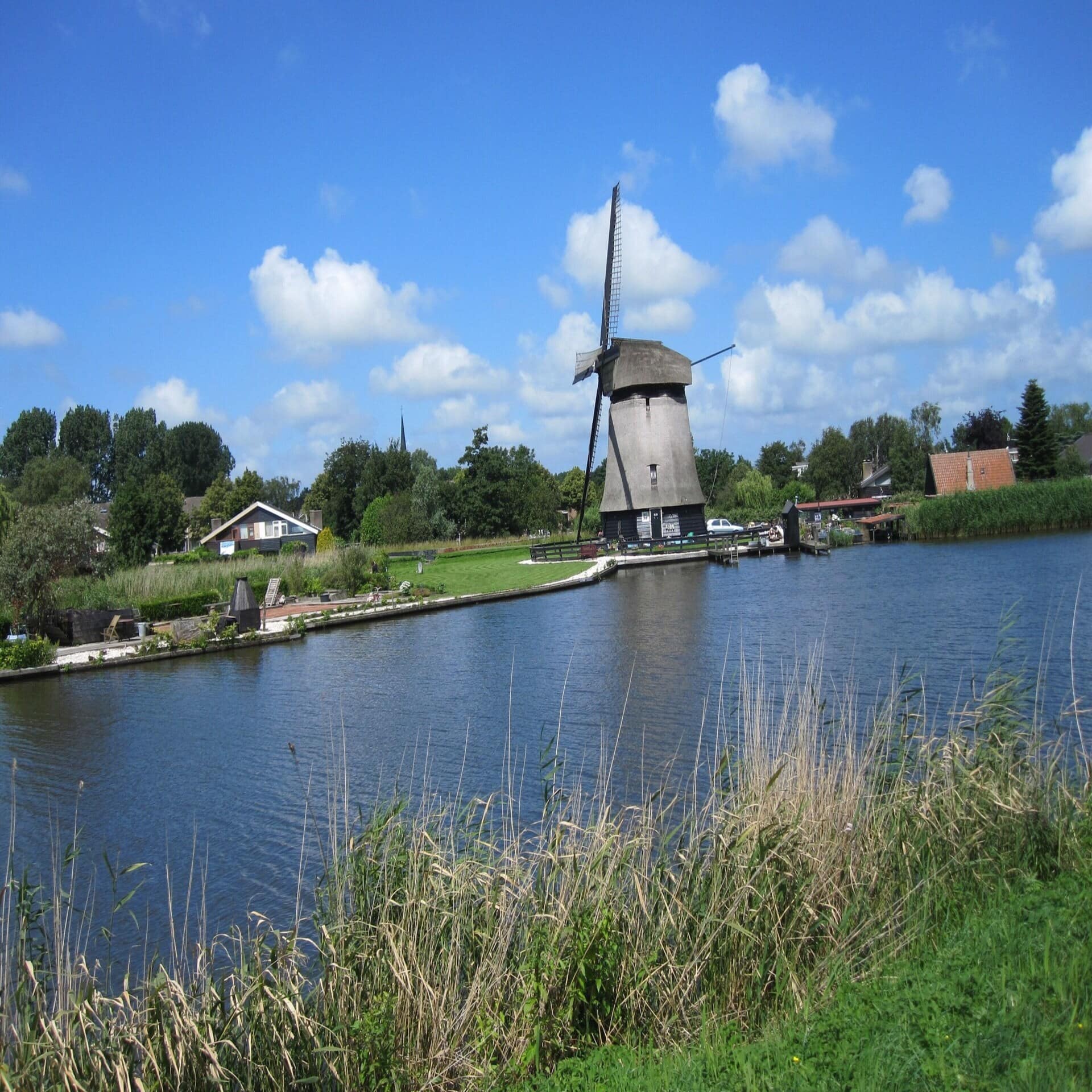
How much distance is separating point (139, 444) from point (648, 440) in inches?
2835

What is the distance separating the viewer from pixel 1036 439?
56438mm

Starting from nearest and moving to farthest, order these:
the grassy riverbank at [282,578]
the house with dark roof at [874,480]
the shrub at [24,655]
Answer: the shrub at [24,655] < the grassy riverbank at [282,578] < the house with dark roof at [874,480]

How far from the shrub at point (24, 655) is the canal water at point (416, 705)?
663mm

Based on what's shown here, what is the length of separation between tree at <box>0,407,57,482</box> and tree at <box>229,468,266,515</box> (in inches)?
1108

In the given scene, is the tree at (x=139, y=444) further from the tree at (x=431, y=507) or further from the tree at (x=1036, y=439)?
the tree at (x=1036, y=439)

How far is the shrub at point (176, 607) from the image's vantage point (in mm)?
26109

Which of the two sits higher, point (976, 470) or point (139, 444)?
point (139, 444)

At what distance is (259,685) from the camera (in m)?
17.6

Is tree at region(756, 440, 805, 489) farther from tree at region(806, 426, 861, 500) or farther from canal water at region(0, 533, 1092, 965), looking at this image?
canal water at region(0, 533, 1092, 965)

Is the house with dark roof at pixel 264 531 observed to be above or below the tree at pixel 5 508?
below

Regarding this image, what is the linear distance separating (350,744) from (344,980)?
7.33 metres

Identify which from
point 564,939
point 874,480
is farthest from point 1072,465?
point 564,939

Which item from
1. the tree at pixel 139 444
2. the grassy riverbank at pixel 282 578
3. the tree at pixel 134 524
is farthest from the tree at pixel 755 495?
the tree at pixel 139 444

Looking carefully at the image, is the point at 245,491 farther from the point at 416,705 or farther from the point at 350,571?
the point at 416,705
